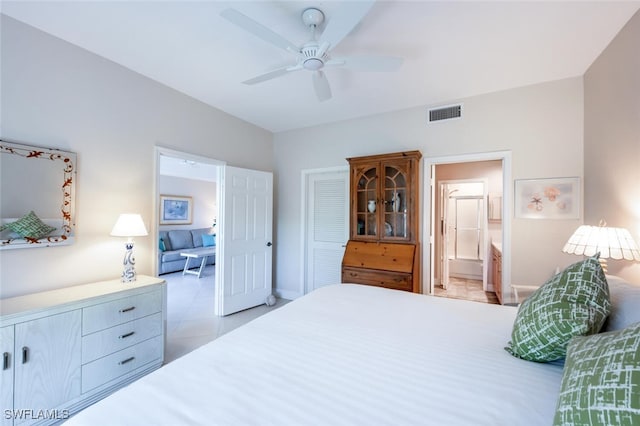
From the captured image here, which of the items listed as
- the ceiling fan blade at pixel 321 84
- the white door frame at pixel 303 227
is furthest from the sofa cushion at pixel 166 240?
the ceiling fan blade at pixel 321 84

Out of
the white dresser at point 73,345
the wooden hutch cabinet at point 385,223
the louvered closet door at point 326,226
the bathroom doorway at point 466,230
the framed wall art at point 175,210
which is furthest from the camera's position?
the framed wall art at point 175,210

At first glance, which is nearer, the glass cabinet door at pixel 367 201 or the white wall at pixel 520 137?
the white wall at pixel 520 137

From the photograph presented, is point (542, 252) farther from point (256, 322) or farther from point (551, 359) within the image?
point (256, 322)

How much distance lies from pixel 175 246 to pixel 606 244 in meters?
6.79

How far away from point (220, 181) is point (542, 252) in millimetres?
3724

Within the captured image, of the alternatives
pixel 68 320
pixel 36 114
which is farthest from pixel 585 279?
pixel 36 114

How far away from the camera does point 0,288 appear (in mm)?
1804

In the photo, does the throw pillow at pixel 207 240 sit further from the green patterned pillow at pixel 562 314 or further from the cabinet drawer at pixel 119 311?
the green patterned pillow at pixel 562 314

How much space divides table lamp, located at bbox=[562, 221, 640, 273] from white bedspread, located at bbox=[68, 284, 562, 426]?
32.7 inches

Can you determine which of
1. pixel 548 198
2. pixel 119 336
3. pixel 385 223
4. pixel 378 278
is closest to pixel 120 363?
pixel 119 336

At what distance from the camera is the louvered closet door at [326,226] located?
3842mm

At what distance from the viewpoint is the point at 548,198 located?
2.66 metres

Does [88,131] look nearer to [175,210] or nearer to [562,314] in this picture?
[562,314]

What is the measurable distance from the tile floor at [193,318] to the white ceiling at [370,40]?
2.68 metres
